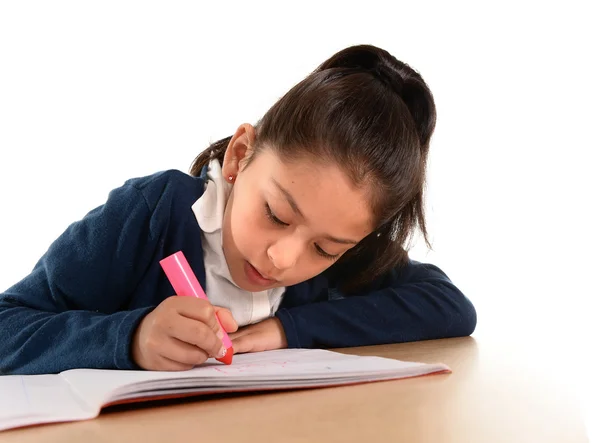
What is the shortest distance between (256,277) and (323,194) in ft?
0.58

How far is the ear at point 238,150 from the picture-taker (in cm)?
106

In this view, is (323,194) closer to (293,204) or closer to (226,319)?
(293,204)

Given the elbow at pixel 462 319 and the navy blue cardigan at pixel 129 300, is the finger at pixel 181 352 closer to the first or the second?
the navy blue cardigan at pixel 129 300

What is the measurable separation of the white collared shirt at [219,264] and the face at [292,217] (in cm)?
6

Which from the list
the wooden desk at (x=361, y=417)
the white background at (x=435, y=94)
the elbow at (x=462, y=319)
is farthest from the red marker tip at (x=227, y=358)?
the white background at (x=435, y=94)

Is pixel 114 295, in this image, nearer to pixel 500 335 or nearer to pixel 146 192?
pixel 146 192

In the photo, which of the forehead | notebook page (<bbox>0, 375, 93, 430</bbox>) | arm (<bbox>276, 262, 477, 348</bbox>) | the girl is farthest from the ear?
notebook page (<bbox>0, 375, 93, 430</bbox>)

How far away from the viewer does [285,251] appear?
92 centimetres

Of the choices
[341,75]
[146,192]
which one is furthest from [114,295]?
[341,75]

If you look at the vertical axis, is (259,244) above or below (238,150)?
below

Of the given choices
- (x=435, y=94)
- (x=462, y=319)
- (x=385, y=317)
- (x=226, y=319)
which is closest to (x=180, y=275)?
(x=226, y=319)

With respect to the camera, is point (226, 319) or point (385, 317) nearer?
point (226, 319)

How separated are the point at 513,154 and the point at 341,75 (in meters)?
1.23

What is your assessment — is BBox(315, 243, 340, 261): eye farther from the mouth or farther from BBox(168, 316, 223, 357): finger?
BBox(168, 316, 223, 357): finger
